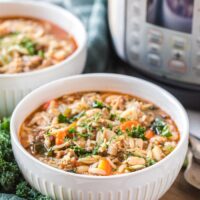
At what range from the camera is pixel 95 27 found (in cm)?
181

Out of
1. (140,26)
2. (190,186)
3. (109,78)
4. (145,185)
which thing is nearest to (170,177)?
(145,185)

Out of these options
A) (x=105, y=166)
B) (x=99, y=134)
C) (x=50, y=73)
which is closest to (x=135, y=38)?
(x=50, y=73)

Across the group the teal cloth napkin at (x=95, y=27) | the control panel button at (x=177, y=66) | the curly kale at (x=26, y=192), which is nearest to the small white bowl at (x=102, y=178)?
the curly kale at (x=26, y=192)

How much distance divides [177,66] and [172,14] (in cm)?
14

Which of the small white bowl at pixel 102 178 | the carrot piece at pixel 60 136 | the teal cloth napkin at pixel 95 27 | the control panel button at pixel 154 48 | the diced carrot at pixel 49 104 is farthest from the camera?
the teal cloth napkin at pixel 95 27

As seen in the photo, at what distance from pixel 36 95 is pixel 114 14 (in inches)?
13.0

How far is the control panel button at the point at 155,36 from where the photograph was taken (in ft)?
5.10

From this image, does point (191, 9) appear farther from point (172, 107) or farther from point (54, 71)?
point (54, 71)

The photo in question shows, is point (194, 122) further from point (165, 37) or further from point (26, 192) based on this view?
point (26, 192)

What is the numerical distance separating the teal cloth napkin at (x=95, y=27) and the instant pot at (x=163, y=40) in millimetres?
103

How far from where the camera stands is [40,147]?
133 cm

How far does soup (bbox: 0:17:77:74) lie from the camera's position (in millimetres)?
1586

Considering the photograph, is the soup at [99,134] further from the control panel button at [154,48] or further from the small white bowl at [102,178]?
the control panel button at [154,48]

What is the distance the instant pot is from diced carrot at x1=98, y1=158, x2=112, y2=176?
1.32ft
